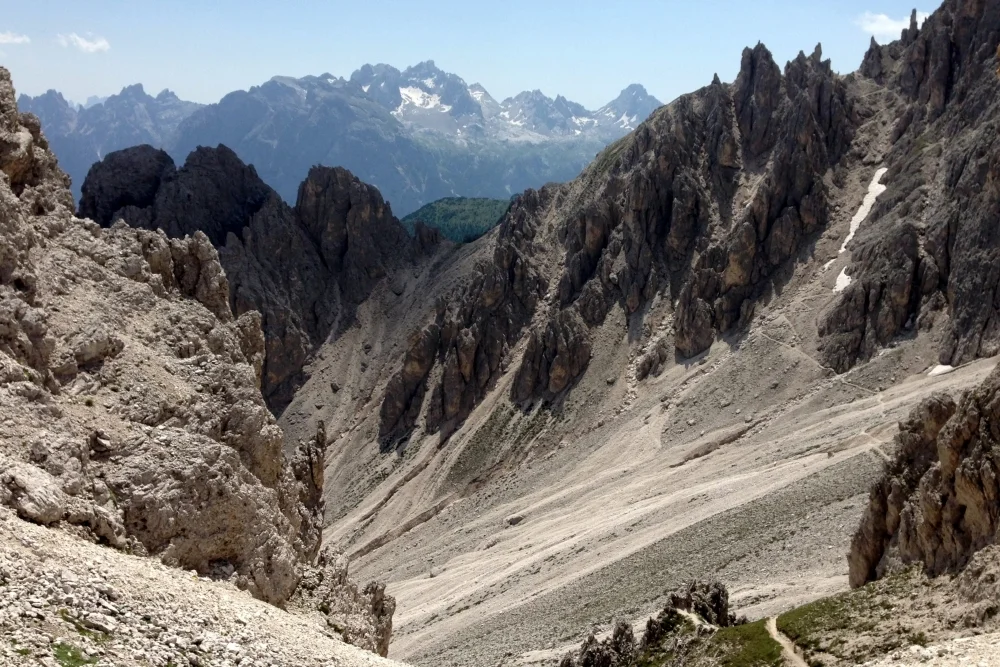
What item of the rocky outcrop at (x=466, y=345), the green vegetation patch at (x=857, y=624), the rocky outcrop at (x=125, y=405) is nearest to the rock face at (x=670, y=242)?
the rocky outcrop at (x=466, y=345)

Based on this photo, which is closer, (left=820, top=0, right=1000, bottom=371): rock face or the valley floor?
the valley floor

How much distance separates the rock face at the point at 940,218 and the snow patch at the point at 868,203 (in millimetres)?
1532

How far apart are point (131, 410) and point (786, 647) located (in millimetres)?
29952

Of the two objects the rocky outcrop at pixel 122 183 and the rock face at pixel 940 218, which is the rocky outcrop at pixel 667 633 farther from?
the rocky outcrop at pixel 122 183

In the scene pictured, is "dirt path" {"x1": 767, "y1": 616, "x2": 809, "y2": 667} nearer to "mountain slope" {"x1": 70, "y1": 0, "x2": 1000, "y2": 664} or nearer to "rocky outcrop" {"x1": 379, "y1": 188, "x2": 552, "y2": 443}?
"mountain slope" {"x1": 70, "y1": 0, "x2": 1000, "y2": 664}

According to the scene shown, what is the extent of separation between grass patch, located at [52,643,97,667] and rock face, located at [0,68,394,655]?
4.77ft

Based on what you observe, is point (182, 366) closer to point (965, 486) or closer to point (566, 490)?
point (965, 486)

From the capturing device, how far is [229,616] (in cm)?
2462

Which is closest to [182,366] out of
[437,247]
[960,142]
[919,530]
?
[919,530]

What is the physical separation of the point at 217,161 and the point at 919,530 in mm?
151989

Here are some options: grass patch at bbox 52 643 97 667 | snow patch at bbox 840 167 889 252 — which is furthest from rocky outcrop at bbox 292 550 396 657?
A: snow patch at bbox 840 167 889 252

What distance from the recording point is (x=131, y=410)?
32.8 m

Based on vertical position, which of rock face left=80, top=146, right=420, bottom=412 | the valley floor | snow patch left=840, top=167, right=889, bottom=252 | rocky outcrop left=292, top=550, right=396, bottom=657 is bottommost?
the valley floor

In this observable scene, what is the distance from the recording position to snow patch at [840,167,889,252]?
11612cm
